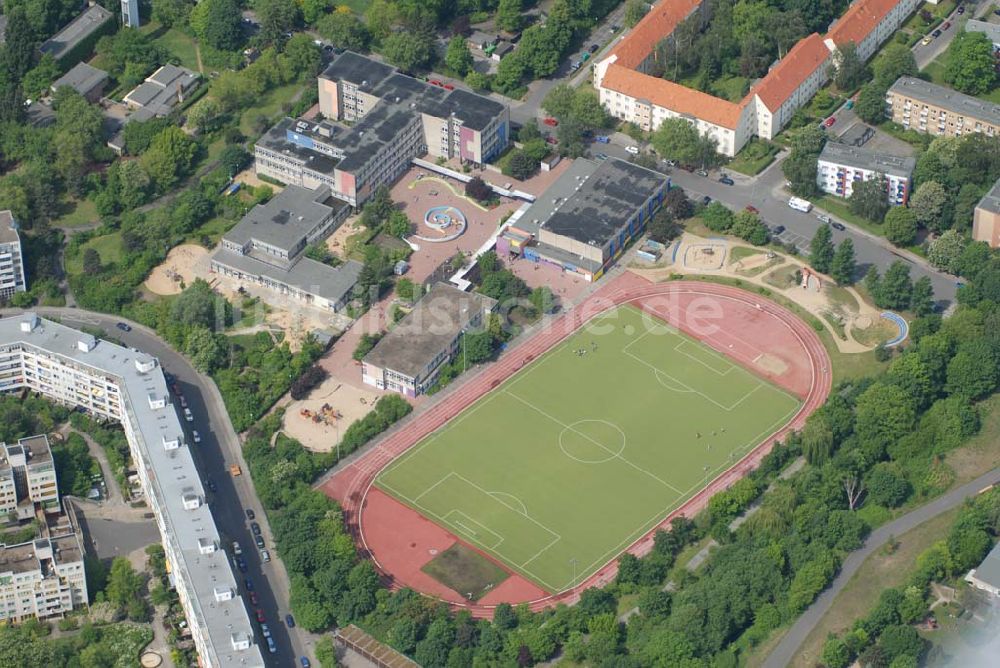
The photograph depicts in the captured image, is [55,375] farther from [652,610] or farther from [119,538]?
[652,610]

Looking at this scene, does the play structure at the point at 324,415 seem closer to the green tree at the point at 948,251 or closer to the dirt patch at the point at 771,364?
the dirt patch at the point at 771,364

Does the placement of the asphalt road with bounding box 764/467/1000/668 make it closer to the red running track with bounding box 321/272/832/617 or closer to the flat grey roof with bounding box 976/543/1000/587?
the flat grey roof with bounding box 976/543/1000/587

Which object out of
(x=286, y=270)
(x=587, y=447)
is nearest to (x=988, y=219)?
(x=587, y=447)

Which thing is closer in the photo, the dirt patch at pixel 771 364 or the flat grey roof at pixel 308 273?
the dirt patch at pixel 771 364

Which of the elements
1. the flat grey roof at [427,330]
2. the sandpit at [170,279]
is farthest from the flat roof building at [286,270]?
the flat grey roof at [427,330]

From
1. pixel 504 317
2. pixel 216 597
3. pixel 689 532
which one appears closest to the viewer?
pixel 216 597

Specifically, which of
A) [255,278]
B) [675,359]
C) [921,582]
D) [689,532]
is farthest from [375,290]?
[921,582]

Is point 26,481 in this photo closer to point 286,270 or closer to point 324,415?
point 324,415
